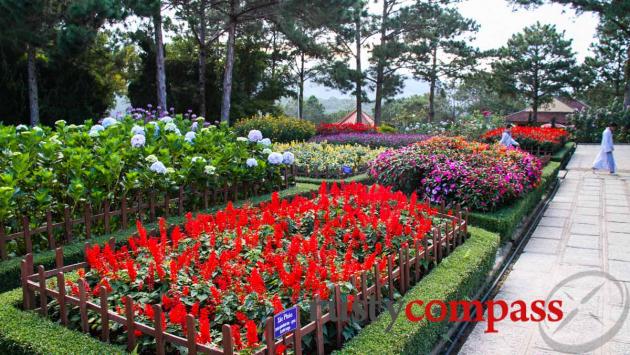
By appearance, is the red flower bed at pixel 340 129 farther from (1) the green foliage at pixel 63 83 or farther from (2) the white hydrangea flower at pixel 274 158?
(2) the white hydrangea flower at pixel 274 158

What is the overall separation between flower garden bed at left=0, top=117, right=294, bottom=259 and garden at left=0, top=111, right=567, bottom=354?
0.02 metres

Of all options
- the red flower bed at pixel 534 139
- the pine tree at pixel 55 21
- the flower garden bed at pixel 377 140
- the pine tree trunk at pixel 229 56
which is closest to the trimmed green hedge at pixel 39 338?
the flower garden bed at pixel 377 140

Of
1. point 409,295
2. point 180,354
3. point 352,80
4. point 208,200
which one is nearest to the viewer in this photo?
point 180,354

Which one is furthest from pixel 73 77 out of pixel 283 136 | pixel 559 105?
pixel 559 105

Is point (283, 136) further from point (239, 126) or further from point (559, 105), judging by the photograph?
point (559, 105)

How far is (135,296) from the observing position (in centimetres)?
296

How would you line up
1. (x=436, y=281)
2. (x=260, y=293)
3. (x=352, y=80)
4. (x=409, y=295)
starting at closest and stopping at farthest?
(x=260, y=293), (x=409, y=295), (x=436, y=281), (x=352, y=80)

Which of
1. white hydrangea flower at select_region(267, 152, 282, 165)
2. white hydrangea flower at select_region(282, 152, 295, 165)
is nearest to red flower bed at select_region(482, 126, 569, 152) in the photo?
white hydrangea flower at select_region(282, 152, 295, 165)

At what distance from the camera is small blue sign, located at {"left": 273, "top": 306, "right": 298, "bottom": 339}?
7.42ft

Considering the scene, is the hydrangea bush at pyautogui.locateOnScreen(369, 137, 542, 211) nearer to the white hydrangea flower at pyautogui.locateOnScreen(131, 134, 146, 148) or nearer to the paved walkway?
the paved walkway

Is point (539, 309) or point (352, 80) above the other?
point (352, 80)

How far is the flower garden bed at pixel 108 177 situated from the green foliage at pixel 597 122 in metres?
22.9

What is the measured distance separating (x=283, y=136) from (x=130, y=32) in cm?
780

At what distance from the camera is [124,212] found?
15.8ft
